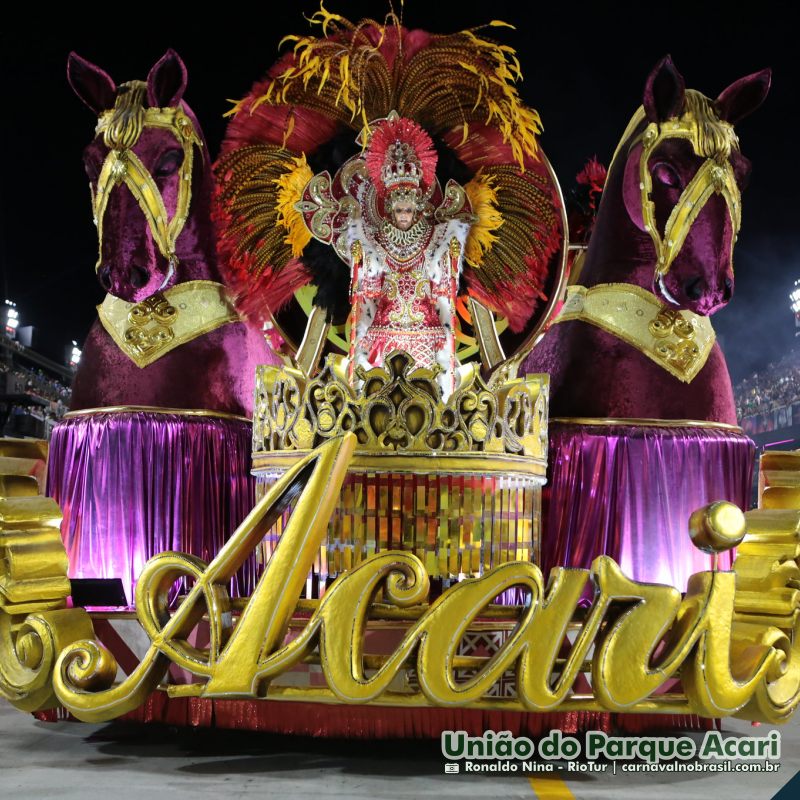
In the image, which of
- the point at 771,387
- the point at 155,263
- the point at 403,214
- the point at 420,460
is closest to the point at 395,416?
the point at 420,460

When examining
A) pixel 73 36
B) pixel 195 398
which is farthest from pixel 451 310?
pixel 73 36

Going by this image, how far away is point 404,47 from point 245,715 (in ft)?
11.1

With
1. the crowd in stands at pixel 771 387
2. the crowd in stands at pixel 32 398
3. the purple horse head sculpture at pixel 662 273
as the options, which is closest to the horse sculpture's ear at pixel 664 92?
the purple horse head sculpture at pixel 662 273

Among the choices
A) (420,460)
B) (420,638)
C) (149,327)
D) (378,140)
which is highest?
(378,140)

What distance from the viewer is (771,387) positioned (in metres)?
12.9

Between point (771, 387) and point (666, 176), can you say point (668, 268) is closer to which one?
point (666, 176)

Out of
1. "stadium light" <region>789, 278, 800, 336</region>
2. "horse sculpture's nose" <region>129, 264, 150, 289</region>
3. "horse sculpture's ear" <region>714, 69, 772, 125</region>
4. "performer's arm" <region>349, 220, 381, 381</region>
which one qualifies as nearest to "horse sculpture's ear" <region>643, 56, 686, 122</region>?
"horse sculpture's ear" <region>714, 69, 772, 125</region>

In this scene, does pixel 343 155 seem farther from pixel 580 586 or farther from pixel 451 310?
pixel 580 586

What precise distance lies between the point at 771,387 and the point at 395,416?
944 centimetres

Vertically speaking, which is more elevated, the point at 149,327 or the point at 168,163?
the point at 168,163

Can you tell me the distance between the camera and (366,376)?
4.66 metres

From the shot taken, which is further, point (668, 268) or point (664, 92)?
point (668, 268)

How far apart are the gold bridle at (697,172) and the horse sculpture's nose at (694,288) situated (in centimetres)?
13

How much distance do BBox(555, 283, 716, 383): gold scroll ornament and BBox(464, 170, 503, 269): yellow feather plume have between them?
0.65m
